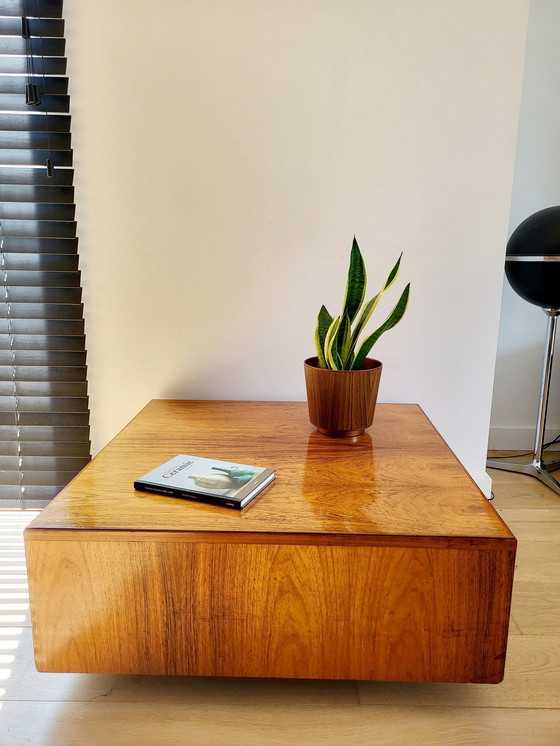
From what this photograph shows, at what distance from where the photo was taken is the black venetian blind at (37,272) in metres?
1.34

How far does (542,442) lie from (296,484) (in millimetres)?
1062

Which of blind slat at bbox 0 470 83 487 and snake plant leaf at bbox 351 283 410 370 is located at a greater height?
snake plant leaf at bbox 351 283 410 370

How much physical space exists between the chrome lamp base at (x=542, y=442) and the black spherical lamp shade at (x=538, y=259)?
0.09 m

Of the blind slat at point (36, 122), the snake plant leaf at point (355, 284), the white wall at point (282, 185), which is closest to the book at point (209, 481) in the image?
the snake plant leaf at point (355, 284)

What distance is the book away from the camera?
89 centimetres

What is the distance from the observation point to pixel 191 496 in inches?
35.6

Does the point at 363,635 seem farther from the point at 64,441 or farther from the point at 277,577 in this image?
the point at 64,441

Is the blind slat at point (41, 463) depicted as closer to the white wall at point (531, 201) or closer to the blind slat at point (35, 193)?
the blind slat at point (35, 193)

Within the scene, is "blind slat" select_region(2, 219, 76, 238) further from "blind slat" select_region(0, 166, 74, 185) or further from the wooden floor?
the wooden floor

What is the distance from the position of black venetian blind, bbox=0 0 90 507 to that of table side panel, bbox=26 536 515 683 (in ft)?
2.35

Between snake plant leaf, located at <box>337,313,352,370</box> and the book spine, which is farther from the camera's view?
snake plant leaf, located at <box>337,313,352,370</box>

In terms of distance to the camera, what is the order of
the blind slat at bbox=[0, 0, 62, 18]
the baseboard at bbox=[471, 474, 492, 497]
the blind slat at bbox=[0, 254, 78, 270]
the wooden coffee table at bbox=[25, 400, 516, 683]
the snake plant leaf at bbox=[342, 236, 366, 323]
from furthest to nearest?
the baseboard at bbox=[471, 474, 492, 497], the blind slat at bbox=[0, 254, 78, 270], the blind slat at bbox=[0, 0, 62, 18], the snake plant leaf at bbox=[342, 236, 366, 323], the wooden coffee table at bbox=[25, 400, 516, 683]

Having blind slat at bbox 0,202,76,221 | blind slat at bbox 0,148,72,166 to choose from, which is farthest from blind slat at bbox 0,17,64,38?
blind slat at bbox 0,202,76,221

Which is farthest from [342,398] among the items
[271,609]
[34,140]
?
[34,140]
